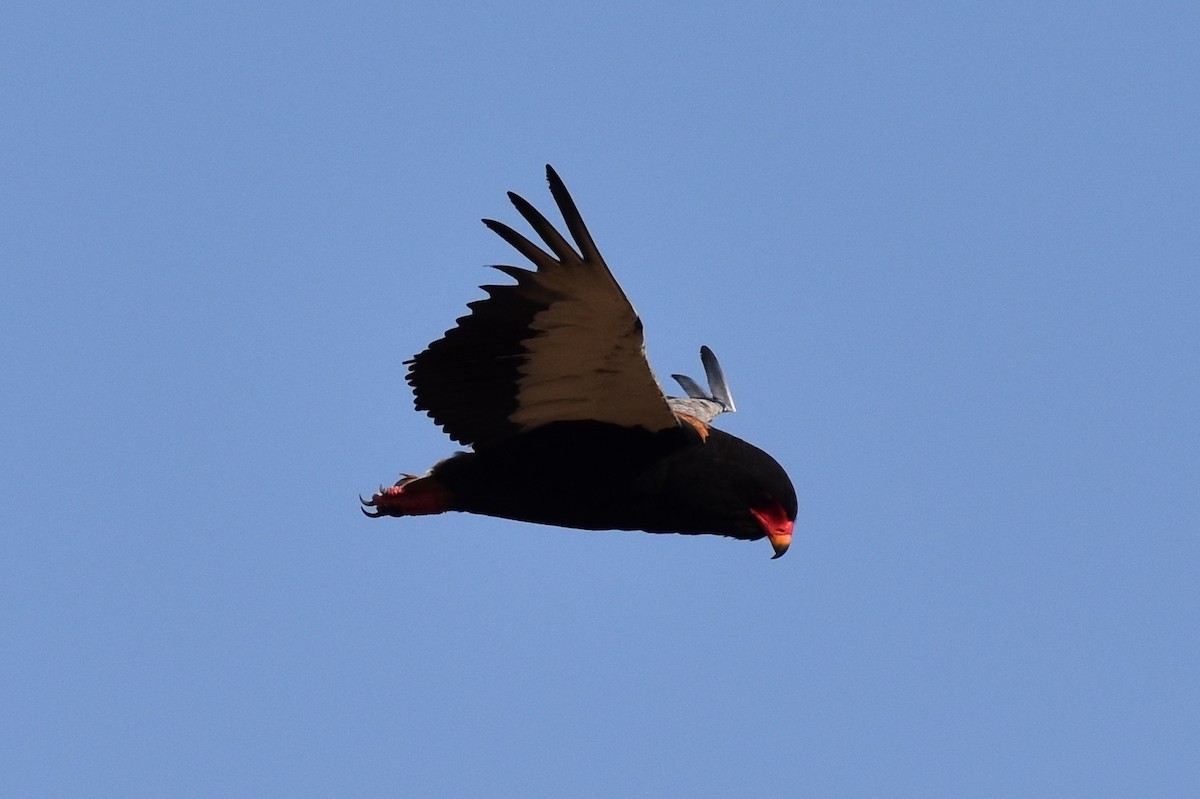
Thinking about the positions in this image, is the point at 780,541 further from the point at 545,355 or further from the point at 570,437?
the point at 545,355

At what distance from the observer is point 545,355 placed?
33.3ft

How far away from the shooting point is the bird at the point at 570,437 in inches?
394

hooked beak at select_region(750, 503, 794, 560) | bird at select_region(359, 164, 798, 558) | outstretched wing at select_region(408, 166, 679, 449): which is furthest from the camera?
hooked beak at select_region(750, 503, 794, 560)

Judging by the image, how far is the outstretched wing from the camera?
9539 millimetres

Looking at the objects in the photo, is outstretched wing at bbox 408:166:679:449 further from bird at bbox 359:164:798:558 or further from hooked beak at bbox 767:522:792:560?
hooked beak at bbox 767:522:792:560

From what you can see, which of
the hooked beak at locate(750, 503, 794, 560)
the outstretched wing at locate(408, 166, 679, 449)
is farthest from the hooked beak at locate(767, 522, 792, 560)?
the outstretched wing at locate(408, 166, 679, 449)

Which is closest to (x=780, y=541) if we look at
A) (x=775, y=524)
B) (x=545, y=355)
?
(x=775, y=524)

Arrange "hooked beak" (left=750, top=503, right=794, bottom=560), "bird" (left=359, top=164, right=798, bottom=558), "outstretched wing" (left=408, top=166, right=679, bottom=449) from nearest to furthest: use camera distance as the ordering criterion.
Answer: "outstretched wing" (left=408, top=166, right=679, bottom=449)
"bird" (left=359, top=164, right=798, bottom=558)
"hooked beak" (left=750, top=503, right=794, bottom=560)

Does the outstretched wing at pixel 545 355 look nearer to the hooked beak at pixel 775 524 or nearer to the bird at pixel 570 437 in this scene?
the bird at pixel 570 437

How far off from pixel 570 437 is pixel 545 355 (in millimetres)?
779

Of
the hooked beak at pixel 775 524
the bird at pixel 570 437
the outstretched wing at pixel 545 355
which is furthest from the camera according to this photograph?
the hooked beak at pixel 775 524

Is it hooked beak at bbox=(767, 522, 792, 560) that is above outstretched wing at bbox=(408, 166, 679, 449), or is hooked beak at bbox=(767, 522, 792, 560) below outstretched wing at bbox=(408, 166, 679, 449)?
below

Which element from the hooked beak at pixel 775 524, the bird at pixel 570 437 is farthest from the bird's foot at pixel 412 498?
the hooked beak at pixel 775 524

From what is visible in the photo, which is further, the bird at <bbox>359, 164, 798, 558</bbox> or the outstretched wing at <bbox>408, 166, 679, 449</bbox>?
the bird at <bbox>359, 164, 798, 558</bbox>
